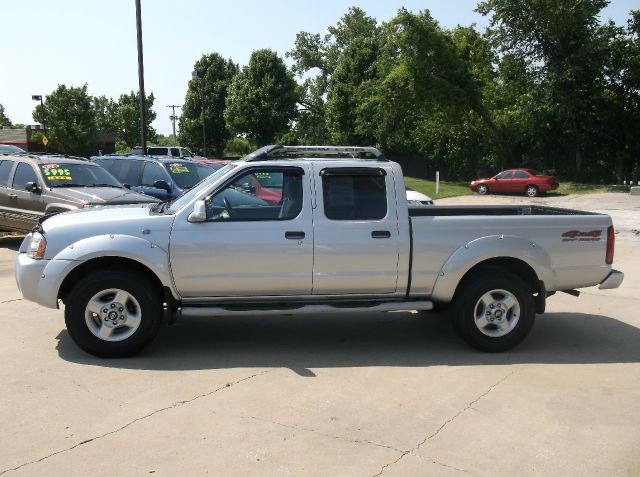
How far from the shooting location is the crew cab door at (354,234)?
18.9ft

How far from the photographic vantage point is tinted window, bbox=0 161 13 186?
457 inches

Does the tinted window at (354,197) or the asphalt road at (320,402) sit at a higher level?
the tinted window at (354,197)

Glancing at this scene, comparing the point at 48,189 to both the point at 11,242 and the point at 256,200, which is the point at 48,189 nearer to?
the point at 11,242

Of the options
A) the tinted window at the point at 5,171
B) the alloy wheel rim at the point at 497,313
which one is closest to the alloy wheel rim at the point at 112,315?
the alloy wheel rim at the point at 497,313

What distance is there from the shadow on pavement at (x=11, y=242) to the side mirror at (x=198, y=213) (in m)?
7.84

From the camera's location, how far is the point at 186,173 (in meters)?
15.0

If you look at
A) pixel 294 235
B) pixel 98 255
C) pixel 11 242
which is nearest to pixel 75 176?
pixel 11 242

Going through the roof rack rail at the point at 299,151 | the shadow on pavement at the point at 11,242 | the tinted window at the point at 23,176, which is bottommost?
the shadow on pavement at the point at 11,242

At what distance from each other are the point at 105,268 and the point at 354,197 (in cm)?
239

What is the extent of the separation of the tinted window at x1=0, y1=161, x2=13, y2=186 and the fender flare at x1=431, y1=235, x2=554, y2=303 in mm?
9099

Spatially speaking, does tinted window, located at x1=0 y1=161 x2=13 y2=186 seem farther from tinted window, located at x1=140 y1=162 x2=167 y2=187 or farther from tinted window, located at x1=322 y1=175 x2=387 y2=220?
tinted window, located at x1=322 y1=175 x2=387 y2=220

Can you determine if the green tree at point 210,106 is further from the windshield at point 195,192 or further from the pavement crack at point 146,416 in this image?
the pavement crack at point 146,416

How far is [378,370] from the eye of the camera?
217 inches

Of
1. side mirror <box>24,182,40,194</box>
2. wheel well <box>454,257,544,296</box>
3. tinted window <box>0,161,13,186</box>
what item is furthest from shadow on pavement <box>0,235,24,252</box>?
wheel well <box>454,257,544,296</box>
